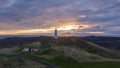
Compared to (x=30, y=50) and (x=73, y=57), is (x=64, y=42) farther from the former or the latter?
(x=73, y=57)

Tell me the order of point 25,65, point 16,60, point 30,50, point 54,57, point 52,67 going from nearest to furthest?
1. point 52,67
2. point 25,65
3. point 16,60
4. point 54,57
5. point 30,50

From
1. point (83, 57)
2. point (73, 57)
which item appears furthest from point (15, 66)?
point (83, 57)

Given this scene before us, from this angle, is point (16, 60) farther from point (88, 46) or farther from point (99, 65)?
point (88, 46)

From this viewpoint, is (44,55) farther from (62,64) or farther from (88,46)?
(88,46)

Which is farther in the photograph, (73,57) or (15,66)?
(73,57)

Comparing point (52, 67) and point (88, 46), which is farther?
point (88, 46)

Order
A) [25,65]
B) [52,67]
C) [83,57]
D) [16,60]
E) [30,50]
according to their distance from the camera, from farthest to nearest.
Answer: [30,50]
[83,57]
[16,60]
[25,65]
[52,67]

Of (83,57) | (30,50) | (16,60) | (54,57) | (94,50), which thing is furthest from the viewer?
(94,50)

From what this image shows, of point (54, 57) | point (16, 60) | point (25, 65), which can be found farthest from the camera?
point (54, 57)

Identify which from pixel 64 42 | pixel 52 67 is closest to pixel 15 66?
pixel 52 67
